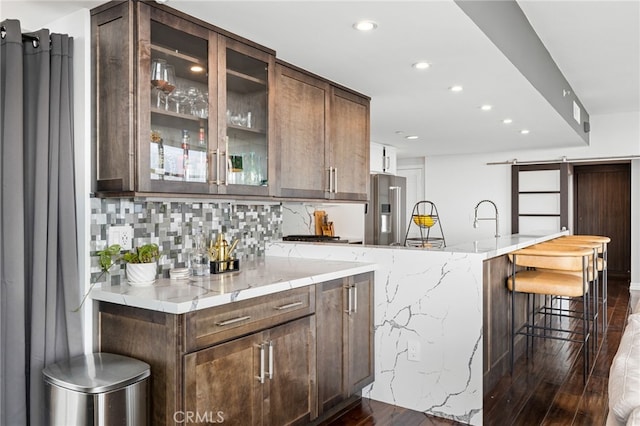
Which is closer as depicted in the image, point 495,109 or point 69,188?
point 69,188

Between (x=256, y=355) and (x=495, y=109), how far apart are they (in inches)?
123

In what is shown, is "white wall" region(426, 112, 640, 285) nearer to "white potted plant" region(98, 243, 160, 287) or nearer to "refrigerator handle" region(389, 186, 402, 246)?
"refrigerator handle" region(389, 186, 402, 246)

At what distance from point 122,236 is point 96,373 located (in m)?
0.72

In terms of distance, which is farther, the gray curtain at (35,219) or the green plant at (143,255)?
the green plant at (143,255)

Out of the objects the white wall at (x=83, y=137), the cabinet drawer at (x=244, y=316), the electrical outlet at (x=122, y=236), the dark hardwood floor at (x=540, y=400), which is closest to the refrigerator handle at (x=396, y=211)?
the dark hardwood floor at (x=540, y=400)

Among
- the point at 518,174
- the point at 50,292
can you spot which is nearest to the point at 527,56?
the point at 50,292

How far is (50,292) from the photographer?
84.8 inches

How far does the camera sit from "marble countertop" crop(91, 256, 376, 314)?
1.94m

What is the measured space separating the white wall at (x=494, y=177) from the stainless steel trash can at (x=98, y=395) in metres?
6.54

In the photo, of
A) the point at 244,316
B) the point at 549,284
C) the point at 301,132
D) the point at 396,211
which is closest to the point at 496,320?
the point at 549,284

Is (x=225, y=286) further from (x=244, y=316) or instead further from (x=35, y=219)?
(x=35, y=219)

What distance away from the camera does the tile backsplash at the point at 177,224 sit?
2.31 meters

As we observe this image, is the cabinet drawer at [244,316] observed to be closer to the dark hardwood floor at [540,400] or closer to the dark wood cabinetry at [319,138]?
the dark wood cabinetry at [319,138]

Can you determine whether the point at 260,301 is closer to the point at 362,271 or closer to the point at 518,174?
the point at 362,271
